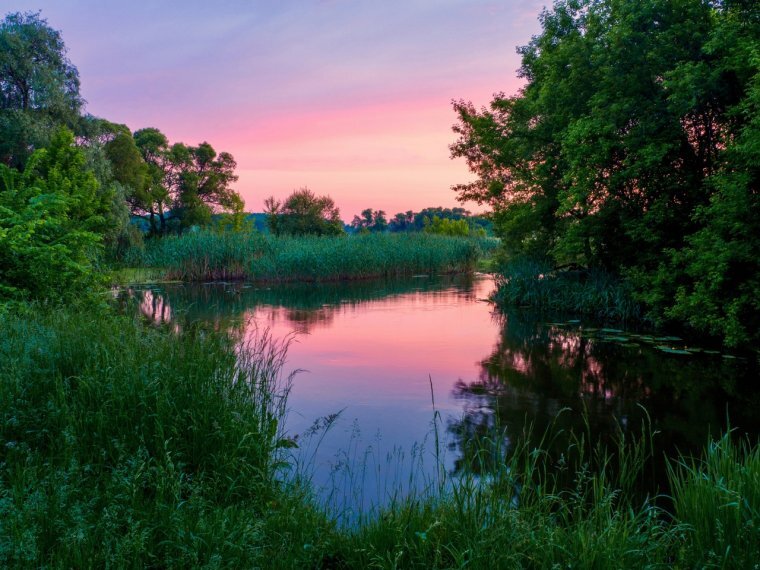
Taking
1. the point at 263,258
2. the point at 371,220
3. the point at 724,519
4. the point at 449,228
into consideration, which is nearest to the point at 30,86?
the point at 263,258

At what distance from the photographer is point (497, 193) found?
21.2 metres

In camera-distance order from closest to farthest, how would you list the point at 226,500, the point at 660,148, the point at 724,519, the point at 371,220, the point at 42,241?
the point at 724,519
the point at 226,500
the point at 42,241
the point at 660,148
the point at 371,220

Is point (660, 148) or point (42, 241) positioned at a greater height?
point (660, 148)

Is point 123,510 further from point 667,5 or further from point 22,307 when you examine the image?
point 667,5

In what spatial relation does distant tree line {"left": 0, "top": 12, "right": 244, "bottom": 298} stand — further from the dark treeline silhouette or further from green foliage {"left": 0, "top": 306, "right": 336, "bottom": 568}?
the dark treeline silhouette

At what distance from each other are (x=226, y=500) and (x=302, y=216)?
42002 millimetres

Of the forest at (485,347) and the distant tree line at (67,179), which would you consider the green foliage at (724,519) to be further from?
the distant tree line at (67,179)

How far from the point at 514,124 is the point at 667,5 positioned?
5.92m

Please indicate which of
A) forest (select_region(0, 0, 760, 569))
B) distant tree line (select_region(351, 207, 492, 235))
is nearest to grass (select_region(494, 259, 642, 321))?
forest (select_region(0, 0, 760, 569))

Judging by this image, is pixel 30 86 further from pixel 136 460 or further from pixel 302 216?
pixel 136 460

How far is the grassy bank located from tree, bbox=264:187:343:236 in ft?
43.0

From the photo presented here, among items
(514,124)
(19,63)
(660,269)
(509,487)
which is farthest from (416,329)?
(19,63)

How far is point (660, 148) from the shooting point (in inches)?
498

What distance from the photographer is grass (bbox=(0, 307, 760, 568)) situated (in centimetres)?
336
